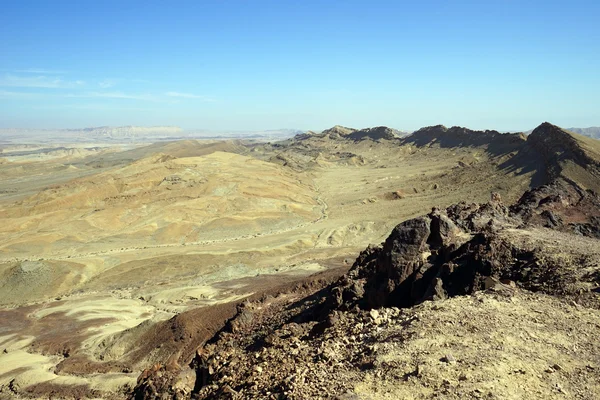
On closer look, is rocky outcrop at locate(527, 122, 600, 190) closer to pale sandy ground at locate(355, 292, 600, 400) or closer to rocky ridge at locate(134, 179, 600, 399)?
rocky ridge at locate(134, 179, 600, 399)

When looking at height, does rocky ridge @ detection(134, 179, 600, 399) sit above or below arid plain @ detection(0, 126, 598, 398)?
above

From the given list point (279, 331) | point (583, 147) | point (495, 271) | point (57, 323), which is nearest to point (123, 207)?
point (57, 323)

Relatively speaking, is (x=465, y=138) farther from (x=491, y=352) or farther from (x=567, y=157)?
(x=491, y=352)

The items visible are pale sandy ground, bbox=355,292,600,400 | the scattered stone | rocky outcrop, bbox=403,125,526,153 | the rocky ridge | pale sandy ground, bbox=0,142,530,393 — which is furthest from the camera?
rocky outcrop, bbox=403,125,526,153

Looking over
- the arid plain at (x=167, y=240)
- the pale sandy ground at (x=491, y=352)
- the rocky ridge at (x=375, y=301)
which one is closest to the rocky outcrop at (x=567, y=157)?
the arid plain at (x=167, y=240)

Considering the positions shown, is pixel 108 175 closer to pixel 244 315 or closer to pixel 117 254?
pixel 117 254

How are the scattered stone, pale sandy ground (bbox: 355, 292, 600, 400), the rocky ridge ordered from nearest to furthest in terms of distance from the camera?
1. pale sandy ground (bbox: 355, 292, 600, 400)
2. the scattered stone
3. the rocky ridge

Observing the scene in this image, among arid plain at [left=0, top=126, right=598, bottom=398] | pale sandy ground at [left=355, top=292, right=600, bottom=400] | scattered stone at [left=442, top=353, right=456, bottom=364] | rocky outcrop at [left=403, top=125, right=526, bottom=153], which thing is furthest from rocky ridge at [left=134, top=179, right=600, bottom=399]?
rocky outcrop at [left=403, top=125, right=526, bottom=153]

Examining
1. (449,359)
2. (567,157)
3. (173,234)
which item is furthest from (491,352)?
(567,157)
